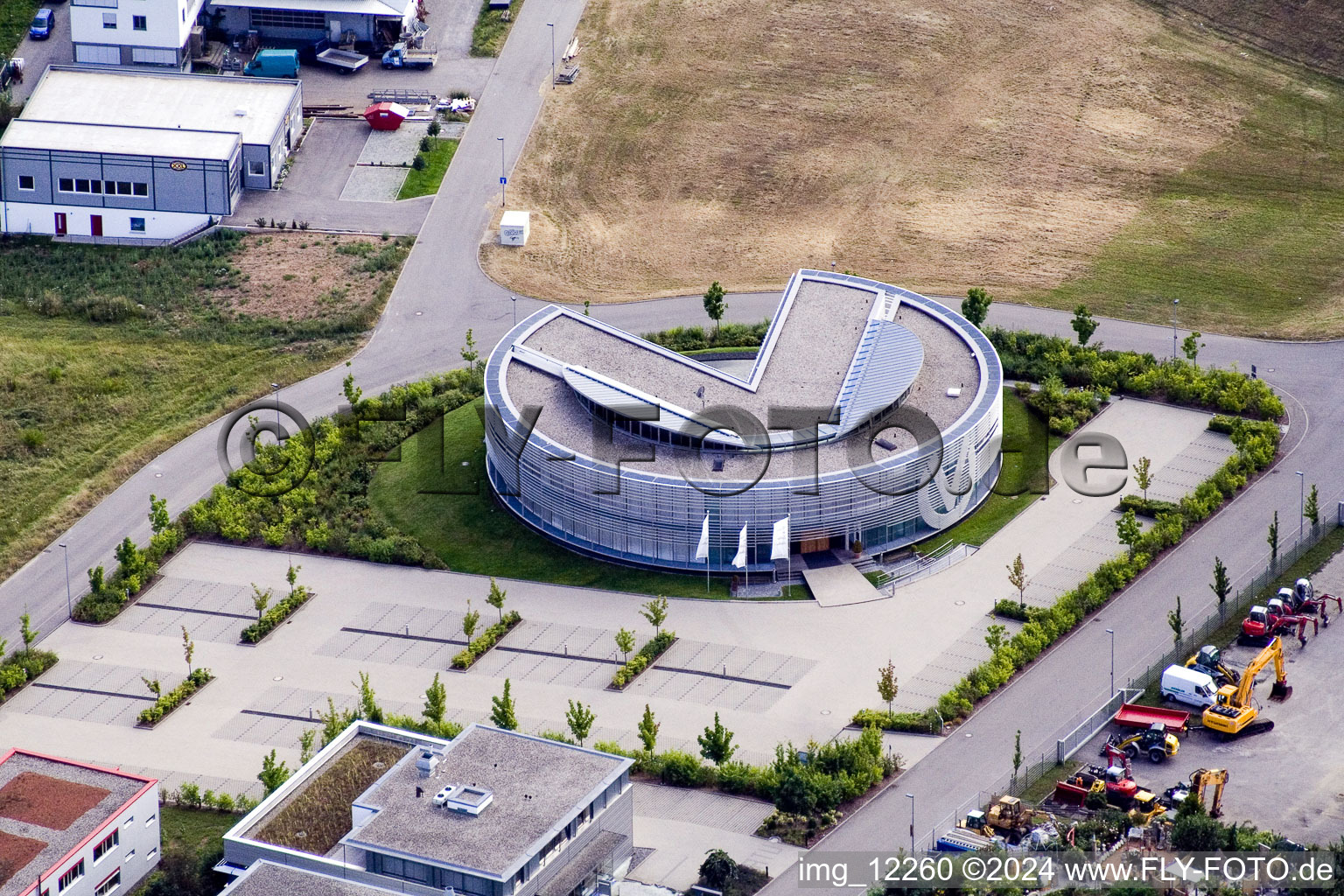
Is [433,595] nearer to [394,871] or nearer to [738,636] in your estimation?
[738,636]

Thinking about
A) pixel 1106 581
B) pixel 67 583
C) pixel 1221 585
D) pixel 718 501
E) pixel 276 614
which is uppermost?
pixel 718 501

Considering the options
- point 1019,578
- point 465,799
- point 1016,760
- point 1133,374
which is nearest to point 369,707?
point 465,799

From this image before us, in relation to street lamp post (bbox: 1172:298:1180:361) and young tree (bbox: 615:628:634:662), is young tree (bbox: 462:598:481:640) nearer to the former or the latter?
young tree (bbox: 615:628:634:662)

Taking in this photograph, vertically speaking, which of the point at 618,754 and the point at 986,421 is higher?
the point at 986,421

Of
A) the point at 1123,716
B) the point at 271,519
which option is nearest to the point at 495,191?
the point at 271,519

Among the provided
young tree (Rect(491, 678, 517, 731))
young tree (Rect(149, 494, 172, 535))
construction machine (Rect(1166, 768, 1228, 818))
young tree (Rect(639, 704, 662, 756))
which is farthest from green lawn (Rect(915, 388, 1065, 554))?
young tree (Rect(149, 494, 172, 535))

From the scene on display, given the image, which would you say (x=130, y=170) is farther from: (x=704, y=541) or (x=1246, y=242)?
(x=1246, y=242)
